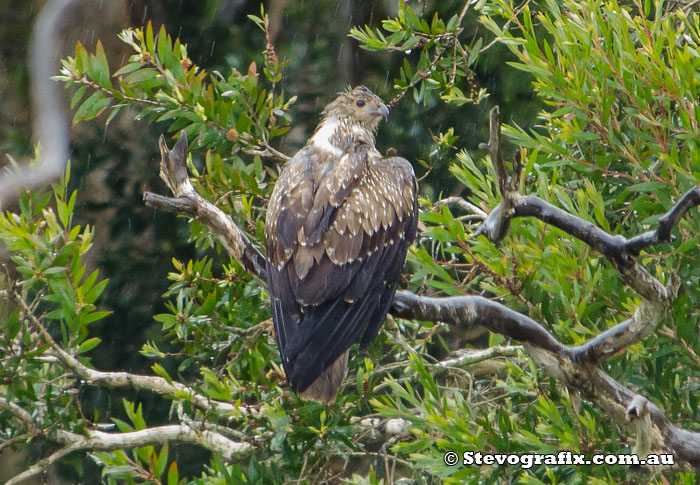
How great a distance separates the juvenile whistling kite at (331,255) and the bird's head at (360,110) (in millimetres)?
600

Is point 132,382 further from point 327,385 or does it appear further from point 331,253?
point 331,253

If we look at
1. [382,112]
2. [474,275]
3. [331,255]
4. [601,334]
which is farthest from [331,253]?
[382,112]

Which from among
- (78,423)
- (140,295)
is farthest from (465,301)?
(140,295)

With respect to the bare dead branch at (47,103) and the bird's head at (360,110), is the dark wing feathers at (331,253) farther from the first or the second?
the bare dead branch at (47,103)

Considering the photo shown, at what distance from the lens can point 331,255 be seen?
321cm

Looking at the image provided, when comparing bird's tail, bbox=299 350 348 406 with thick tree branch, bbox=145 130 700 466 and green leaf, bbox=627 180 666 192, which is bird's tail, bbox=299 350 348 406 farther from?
green leaf, bbox=627 180 666 192

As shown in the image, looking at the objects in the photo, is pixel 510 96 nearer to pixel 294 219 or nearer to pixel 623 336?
pixel 294 219

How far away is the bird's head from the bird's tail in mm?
1457

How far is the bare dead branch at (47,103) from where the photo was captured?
3873mm

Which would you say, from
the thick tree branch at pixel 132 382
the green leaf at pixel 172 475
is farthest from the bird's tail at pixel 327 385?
the green leaf at pixel 172 475

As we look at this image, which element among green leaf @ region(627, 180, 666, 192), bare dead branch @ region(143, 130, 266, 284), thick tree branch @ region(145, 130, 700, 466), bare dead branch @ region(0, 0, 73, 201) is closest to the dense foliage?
green leaf @ region(627, 180, 666, 192)

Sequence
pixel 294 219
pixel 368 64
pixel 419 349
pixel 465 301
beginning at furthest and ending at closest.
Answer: pixel 368 64, pixel 419 349, pixel 294 219, pixel 465 301

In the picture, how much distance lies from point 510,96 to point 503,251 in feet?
9.41

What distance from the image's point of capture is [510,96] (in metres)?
5.71
